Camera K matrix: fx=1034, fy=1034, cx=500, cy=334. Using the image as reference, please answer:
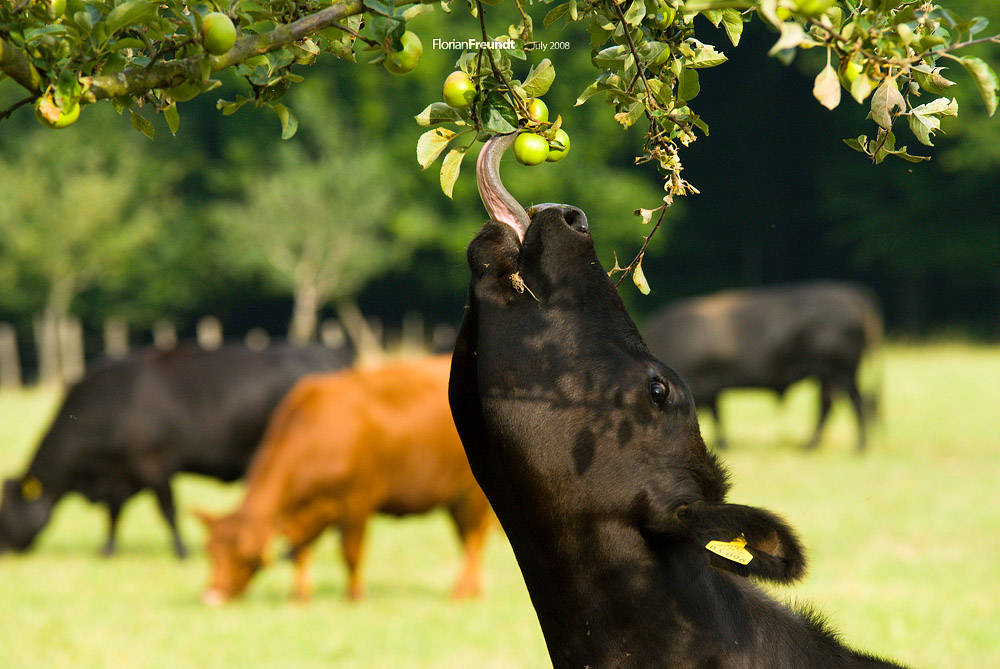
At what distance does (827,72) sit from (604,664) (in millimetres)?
1169

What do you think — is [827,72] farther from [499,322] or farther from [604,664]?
[604,664]

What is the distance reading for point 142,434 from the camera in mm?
8820

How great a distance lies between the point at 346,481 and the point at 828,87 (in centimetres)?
562

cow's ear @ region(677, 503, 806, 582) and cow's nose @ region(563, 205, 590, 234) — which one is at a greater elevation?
cow's nose @ region(563, 205, 590, 234)

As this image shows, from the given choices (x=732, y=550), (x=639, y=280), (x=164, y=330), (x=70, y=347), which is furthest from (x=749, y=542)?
(x=164, y=330)

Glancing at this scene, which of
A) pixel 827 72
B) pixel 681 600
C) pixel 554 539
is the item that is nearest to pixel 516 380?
pixel 554 539

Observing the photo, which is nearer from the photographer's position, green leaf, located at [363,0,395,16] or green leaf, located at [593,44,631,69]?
green leaf, located at [363,0,395,16]

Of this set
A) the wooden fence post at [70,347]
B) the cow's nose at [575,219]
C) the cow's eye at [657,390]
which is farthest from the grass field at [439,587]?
the wooden fence post at [70,347]

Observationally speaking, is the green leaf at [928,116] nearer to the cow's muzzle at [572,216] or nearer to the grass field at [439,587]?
the cow's muzzle at [572,216]

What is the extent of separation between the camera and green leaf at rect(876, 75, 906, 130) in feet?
5.16

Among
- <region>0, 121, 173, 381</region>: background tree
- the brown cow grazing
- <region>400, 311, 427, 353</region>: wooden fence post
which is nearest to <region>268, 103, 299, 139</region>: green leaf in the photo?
the brown cow grazing

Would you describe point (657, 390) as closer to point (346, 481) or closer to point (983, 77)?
point (983, 77)

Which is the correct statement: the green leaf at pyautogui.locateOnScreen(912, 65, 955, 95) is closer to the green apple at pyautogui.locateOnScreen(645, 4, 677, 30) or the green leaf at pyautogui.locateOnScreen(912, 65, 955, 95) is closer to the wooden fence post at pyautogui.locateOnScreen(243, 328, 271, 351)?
the green apple at pyautogui.locateOnScreen(645, 4, 677, 30)

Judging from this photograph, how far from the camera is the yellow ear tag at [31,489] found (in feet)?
28.5
